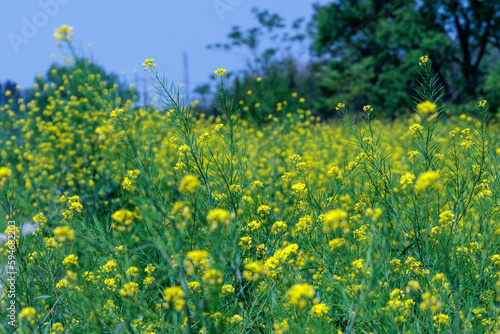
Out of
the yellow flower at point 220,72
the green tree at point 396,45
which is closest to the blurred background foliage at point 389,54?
the green tree at point 396,45

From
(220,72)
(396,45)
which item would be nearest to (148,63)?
(220,72)

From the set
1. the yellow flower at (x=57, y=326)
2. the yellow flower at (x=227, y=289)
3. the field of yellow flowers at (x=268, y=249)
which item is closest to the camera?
the field of yellow flowers at (x=268, y=249)

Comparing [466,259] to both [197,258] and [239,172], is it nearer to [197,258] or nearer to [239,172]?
[239,172]

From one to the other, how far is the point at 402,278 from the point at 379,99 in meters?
19.5

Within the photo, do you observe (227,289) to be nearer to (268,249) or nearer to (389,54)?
(268,249)

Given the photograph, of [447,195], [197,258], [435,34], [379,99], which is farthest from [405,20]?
[197,258]

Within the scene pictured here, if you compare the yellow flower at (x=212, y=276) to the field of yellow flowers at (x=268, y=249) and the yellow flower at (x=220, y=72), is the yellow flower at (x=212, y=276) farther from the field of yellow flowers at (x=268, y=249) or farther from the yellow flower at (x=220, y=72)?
the yellow flower at (x=220, y=72)

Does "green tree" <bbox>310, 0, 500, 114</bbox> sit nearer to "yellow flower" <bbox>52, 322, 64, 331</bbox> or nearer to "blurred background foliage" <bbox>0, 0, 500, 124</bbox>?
"blurred background foliage" <bbox>0, 0, 500, 124</bbox>

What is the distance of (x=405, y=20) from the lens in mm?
18031

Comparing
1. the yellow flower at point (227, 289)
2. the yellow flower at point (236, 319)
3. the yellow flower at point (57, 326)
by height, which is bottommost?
the yellow flower at point (57, 326)

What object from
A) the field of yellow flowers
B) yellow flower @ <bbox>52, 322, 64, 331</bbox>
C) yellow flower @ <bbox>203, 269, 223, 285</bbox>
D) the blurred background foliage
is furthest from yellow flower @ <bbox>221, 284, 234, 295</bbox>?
the blurred background foliage

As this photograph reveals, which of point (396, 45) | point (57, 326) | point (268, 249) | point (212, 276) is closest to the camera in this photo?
point (212, 276)

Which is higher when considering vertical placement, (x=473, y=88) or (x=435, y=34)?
(x=435, y=34)

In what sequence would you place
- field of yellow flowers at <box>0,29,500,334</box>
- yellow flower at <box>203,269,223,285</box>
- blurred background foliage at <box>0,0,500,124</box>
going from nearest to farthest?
1. yellow flower at <box>203,269,223,285</box>
2. field of yellow flowers at <box>0,29,500,334</box>
3. blurred background foliage at <box>0,0,500,124</box>
